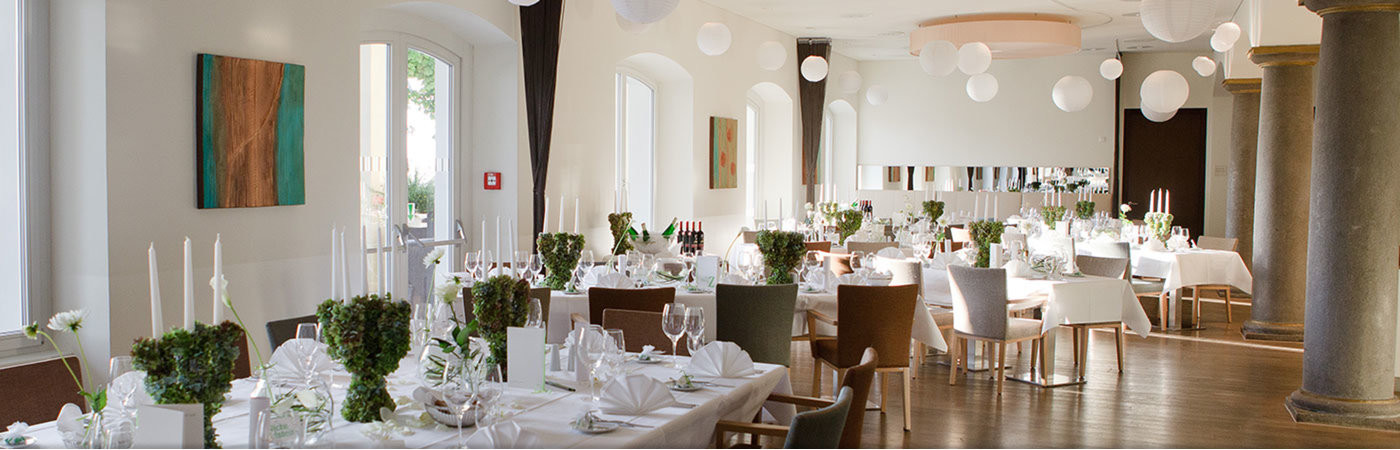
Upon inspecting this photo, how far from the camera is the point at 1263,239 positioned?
8992 mm

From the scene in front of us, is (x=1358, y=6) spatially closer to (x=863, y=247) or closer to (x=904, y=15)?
(x=863, y=247)

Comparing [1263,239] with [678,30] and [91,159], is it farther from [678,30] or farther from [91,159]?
[91,159]

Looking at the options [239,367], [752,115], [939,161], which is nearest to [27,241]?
[239,367]

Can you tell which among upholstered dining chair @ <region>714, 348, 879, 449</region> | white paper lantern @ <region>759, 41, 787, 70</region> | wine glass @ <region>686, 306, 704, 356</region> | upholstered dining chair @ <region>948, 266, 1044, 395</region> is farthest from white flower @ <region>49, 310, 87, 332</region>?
white paper lantern @ <region>759, 41, 787, 70</region>

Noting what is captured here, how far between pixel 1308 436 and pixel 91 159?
6.25 metres

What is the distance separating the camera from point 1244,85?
10.9 meters

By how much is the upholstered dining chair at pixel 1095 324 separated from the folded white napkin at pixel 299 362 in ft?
16.7

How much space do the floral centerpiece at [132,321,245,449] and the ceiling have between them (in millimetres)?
9368

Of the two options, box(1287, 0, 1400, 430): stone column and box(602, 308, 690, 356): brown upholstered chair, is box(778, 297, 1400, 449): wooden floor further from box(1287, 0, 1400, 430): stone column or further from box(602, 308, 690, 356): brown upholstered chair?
box(602, 308, 690, 356): brown upholstered chair

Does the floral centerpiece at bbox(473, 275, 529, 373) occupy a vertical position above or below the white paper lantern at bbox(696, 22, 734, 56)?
below

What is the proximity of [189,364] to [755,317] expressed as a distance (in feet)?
10.4

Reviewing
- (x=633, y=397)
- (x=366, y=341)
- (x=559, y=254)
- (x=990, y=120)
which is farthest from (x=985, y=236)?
(x=990, y=120)

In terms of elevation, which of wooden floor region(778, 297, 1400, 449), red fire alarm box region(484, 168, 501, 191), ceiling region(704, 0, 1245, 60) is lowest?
wooden floor region(778, 297, 1400, 449)

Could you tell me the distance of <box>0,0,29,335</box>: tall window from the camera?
467 centimetres
